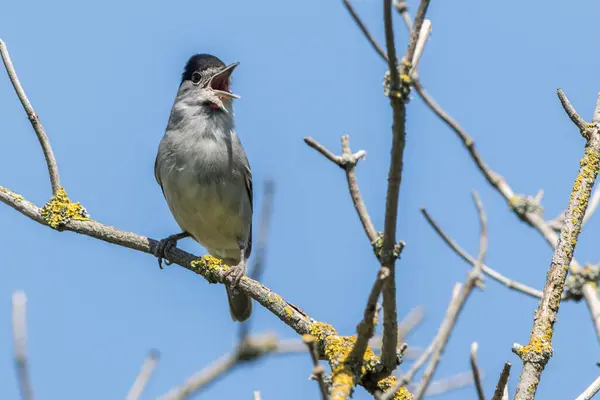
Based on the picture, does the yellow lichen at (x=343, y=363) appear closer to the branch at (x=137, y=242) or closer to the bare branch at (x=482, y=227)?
the branch at (x=137, y=242)

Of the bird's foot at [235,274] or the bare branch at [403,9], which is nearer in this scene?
the bare branch at [403,9]

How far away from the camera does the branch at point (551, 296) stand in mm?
3537

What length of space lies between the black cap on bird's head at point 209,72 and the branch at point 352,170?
4780mm

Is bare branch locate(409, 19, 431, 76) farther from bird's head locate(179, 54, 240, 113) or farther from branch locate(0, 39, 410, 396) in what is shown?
bird's head locate(179, 54, 240, 113)

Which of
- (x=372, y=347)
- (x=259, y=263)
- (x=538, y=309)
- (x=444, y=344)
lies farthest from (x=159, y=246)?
(x=444, y=344)

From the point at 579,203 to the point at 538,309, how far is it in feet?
1.92

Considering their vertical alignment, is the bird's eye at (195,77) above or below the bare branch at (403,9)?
above

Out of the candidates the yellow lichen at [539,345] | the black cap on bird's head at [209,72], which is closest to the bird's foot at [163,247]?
the black cap on bird's head at [209,72]

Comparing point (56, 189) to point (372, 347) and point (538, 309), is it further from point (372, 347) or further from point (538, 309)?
point (538, 309)

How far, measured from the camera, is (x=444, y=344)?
2547 mm

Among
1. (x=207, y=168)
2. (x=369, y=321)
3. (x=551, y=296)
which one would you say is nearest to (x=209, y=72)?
(x=207, y=168)

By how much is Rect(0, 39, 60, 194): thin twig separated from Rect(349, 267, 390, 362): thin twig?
9.62 ft

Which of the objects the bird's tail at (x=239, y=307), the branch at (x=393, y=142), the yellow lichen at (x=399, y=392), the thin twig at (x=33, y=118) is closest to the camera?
the branch at (x=393, y=142)

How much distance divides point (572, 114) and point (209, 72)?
5.02 metres
